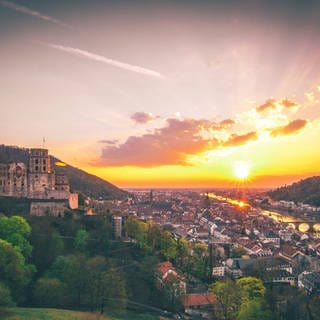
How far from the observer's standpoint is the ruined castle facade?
169 ft

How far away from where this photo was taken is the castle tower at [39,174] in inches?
2111

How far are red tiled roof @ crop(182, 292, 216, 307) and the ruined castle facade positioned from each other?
68.3ft

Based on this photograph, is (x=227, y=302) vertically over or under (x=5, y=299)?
under

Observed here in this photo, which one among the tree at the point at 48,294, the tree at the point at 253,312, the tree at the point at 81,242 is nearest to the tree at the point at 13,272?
the tree at the point at 48,294

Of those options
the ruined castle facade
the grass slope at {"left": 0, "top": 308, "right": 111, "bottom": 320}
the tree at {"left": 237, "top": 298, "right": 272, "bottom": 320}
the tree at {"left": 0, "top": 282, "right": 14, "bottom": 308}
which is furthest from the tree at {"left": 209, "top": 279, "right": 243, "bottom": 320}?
the ruined castle facade

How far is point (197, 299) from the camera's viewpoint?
1551 inches

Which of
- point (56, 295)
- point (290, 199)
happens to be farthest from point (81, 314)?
point (290, 199)

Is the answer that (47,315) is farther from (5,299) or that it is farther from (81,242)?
(81,242)

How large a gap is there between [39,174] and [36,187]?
1.89m

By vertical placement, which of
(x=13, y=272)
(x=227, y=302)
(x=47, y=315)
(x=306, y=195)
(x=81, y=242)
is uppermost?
(x=306, y=195)

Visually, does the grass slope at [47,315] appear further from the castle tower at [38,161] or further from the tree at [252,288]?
the castle tower at [38,161]

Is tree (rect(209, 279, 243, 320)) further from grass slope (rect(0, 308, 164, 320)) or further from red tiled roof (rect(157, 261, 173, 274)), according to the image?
red tiled roof (rect(157, 261, 173, 274))

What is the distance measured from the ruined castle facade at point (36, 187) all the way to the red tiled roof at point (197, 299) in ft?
68.3

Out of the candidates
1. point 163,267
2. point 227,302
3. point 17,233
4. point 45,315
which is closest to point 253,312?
point 227,302
